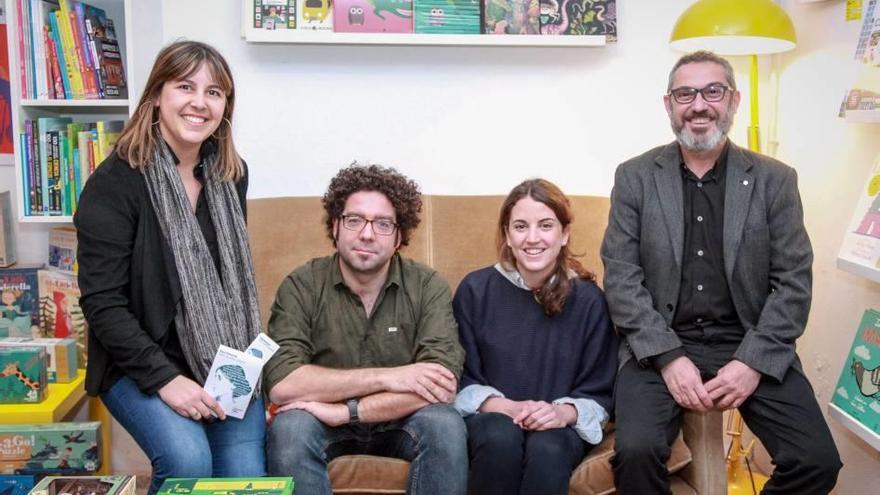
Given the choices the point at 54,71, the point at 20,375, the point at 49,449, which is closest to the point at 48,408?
the point at 20,375

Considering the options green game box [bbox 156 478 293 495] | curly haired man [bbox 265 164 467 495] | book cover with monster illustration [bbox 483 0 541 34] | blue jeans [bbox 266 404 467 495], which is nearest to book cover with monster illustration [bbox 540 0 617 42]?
book cover with monster illustration [bbox 483 0 541 34]

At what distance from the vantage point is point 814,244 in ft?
9.10

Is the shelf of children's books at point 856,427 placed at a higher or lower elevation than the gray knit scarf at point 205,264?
lower

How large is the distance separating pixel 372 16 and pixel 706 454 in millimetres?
1767

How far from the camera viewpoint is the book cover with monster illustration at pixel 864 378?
212cm

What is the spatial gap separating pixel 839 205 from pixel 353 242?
158cm

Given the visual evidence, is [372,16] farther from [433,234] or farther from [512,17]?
Result: [433,234]

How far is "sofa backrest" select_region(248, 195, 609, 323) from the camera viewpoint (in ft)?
8.50

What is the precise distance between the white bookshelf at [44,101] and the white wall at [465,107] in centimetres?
15

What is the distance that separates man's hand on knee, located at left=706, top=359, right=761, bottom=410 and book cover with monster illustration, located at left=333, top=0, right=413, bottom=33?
5.06ft

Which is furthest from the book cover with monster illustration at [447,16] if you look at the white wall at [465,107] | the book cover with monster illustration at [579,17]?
the book cover with monster illustration at [579,17]

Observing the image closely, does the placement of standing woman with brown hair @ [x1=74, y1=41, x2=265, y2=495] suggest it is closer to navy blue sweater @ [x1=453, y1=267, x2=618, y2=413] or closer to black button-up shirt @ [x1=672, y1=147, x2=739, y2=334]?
navy blue sweater @ [x1=453, y1=267, x2=618, y2=413]

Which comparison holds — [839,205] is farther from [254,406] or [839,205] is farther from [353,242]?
[254,406]

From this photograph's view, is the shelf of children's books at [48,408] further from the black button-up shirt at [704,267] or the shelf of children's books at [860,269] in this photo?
the shelf of children's books at [860,269]
